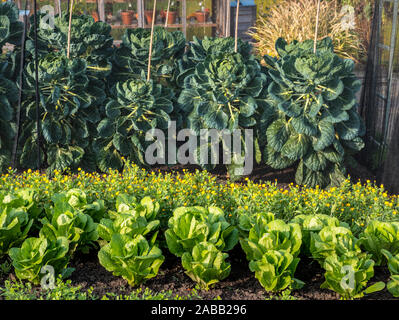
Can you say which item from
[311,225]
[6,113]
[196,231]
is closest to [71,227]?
[196,231]

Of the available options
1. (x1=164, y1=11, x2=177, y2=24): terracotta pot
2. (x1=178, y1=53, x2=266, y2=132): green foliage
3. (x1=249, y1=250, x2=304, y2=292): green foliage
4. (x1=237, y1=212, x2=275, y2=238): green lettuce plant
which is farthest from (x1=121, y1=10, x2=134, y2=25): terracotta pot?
(x1=249, y1=250, x2=304, y2=292): green foliage

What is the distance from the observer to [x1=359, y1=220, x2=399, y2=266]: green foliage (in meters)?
3.10

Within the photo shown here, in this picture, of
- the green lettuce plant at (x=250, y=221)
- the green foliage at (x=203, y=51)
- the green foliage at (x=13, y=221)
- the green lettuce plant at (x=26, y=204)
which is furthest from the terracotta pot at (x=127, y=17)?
the green lettuce plant at (x=250, y=221)

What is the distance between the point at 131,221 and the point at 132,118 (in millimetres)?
2006

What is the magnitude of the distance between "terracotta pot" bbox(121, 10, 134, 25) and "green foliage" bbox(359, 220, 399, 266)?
6.44m

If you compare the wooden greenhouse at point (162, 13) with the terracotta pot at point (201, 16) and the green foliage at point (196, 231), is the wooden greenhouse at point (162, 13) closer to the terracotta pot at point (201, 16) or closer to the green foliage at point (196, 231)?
the terracotta pot at point (201, 16)

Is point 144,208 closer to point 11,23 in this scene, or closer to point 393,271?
point 393,271

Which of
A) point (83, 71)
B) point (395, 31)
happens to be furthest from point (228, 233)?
point (395, 31)

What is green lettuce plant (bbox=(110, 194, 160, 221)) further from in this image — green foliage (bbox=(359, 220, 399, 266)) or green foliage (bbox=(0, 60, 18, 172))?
green foliage (bbox=(0, 60, 18, 172))

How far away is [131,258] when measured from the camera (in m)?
2.97

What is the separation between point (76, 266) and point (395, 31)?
3.52 meters

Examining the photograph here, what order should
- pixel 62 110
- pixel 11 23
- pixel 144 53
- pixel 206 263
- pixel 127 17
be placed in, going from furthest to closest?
pixel 127 17, pixel 11 23, pixel 144 53, pixel 62 110, pixel 206 263

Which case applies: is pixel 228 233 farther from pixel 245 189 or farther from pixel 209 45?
pixel 209 45

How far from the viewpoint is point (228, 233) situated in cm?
320
